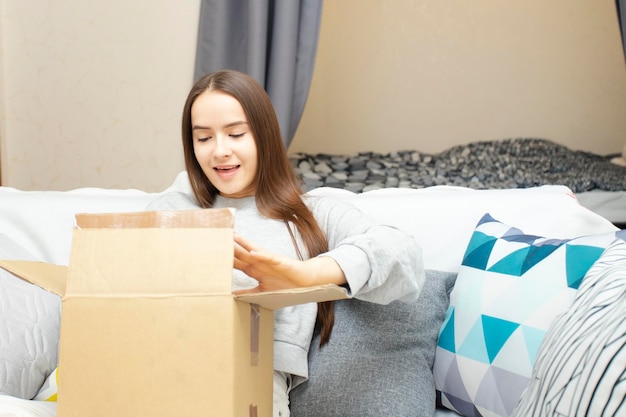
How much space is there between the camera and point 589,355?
0.80 meters

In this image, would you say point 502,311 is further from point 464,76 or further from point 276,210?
point 464,76

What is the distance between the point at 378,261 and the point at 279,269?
A: 19cm

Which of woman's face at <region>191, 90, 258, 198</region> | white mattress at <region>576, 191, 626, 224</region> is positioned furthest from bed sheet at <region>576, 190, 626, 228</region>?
woman's face at <region>191, 90, 258, 198</region>

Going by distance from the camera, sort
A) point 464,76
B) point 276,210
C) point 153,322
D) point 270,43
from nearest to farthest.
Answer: point 153,322 < point 276,210 < point 270,43 < point 464,76

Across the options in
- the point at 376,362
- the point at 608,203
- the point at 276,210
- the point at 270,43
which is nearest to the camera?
the point at 376,362

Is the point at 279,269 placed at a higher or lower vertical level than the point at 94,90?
lower

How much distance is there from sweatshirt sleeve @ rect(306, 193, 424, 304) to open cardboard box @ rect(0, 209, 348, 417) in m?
0.22

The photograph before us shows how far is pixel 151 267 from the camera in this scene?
81 cm

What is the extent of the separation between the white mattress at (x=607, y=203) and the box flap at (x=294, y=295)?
2010 millimetres

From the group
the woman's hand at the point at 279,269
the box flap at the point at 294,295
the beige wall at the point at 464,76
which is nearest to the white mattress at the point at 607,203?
the beige wall at the point at 464,76

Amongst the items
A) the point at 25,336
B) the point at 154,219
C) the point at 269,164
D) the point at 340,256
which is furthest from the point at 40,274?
the point at 269,164

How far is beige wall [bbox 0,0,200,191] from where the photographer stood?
2.43 m

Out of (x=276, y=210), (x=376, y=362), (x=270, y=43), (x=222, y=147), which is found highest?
(x=270, y=43)

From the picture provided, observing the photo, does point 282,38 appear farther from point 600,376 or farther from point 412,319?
point 600,376
